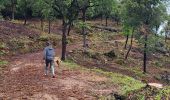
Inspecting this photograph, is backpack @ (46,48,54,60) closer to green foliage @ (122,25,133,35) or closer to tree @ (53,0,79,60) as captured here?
tree @ (53,0,79,60)

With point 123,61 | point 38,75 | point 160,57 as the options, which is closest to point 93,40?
point 160,57

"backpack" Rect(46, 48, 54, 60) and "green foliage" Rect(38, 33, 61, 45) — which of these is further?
"green foliage" Rect(38, 33, 61, 45)

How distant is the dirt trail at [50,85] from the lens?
63.8 ft

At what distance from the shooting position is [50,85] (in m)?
21.9

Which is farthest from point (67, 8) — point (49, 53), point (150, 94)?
point (150, 94)

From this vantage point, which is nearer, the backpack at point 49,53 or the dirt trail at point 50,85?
the dirt trail at point 50,85

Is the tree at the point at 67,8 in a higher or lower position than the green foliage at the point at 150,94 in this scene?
higher

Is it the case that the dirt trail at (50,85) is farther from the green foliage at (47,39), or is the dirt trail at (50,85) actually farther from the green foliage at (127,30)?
the green foliage at (127,30)

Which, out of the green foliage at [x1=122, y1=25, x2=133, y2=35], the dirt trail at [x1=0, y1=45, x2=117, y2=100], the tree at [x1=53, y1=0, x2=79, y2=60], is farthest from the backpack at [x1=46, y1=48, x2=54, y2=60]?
the green foliage at [x1=122, y1=25, x2=133, y2=35]

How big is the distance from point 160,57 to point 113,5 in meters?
32.9

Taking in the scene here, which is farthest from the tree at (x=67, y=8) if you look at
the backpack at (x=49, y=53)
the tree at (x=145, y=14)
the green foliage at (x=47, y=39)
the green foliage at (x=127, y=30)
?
the green foliage at (x=127, y=30)

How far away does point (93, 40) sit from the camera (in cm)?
6906

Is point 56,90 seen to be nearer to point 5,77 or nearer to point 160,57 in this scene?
point 5,77

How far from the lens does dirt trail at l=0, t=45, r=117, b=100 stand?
19.4 metres
